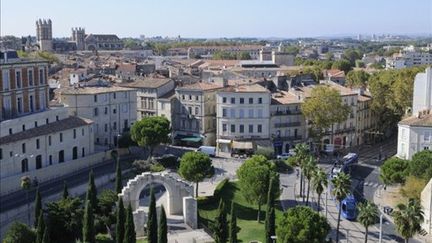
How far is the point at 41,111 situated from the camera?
8344 centimetres

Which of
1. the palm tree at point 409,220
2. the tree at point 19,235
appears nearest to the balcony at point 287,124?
the palm tree at point 409,220

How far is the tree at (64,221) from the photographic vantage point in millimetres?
54000

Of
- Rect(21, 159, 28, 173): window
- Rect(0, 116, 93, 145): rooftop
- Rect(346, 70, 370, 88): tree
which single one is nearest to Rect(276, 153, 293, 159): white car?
Rect(0, 116, 93, 145): rooftop

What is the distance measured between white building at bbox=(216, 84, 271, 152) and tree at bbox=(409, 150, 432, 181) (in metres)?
29.9

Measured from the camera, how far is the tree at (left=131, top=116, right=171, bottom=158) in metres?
82.8

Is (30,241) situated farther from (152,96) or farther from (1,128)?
(152,96)

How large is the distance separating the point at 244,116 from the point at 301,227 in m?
48.0

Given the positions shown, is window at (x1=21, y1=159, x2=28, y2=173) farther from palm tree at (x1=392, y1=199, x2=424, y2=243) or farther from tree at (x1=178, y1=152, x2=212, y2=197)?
palm tree at (x1=392, y1=199, x2=424, y2=243)

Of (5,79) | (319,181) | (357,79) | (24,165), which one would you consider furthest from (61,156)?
(357,79)

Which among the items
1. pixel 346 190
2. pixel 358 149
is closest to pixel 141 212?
pixel 346 190

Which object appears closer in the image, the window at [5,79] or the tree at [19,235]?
the tree at [19,235]

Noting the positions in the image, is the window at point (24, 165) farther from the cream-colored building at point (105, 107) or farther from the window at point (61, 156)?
the cream-colored building at point (105, 107)

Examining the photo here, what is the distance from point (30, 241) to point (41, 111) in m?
35.7

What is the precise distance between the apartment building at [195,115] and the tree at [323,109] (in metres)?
15.1
